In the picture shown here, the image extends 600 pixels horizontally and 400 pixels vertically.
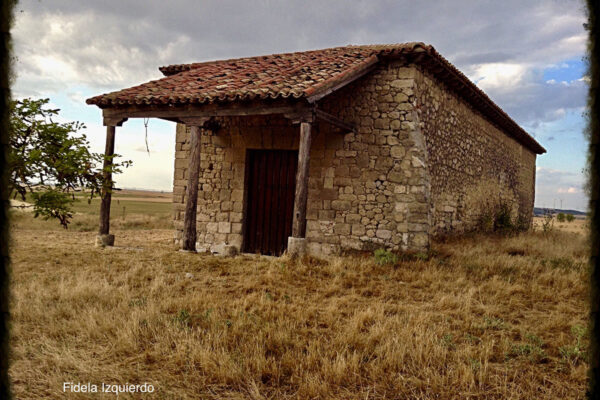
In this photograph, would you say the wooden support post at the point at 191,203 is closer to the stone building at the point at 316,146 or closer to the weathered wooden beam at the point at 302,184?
the stone building at the point at 316,146

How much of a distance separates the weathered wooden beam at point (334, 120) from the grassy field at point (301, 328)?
8.74ft

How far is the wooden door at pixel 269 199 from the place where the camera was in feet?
32.3


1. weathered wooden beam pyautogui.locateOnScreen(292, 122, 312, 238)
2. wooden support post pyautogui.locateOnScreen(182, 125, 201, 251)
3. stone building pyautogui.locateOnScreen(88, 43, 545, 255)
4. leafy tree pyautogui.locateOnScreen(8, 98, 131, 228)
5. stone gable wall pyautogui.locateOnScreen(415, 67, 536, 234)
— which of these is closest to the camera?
leafy tree pyautogui.locateOnScreen(8, 98, 131, 228)

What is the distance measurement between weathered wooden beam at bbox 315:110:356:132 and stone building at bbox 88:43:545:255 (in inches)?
0.9

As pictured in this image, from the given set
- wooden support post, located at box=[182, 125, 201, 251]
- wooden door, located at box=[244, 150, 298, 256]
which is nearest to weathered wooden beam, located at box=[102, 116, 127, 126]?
wooden support post, located at box=[182, 125, 201, 251]

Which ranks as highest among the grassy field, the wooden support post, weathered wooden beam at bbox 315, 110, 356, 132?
weathered wooden beam at bbox 315, 110, 356, 132

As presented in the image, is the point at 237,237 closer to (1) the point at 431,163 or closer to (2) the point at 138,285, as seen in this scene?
(2) the point at 138,285

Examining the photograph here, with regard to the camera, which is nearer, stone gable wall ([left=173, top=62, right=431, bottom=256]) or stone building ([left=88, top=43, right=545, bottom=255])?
stone building ([left=88, top=43, right=545, bottom=255])

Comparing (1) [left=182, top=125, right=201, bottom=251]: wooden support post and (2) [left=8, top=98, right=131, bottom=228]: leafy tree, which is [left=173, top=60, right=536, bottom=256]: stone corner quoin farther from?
(2) [left=8, top=98, right=131, bottom=228]: leafy tree

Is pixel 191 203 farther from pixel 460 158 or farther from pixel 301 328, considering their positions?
pixel 460 158

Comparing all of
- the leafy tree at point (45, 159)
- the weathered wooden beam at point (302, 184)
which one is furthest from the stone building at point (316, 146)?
the leafy tree at point (45, 159)

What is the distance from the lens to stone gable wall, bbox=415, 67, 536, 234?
956 cm

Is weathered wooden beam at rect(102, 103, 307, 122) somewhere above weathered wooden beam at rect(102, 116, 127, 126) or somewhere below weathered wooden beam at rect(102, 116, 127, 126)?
above

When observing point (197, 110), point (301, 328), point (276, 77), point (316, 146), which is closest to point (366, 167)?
point (316, 146)
